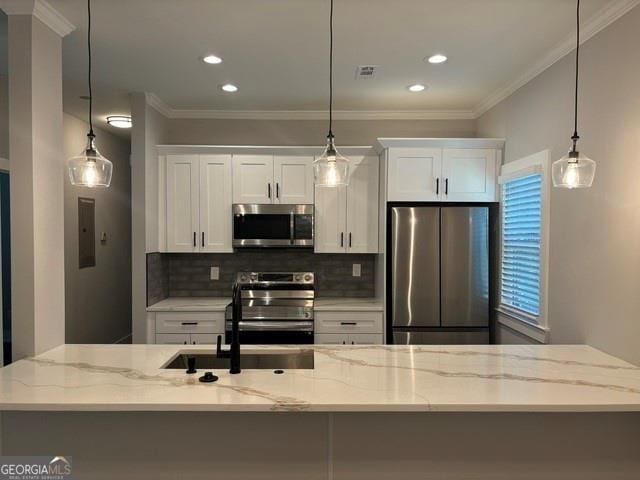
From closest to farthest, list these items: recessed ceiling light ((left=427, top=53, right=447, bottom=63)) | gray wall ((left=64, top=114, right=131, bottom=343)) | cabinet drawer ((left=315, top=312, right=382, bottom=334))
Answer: recessed ceiling light ((left=427, top=53, right=447, bottom=63))
cabinet drawer ((left=315, top=312, right=382, bottom=334))
gray wall ((left=64, top=114, right=131, bottom=343))

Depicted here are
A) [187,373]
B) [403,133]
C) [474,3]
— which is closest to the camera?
[187,373]

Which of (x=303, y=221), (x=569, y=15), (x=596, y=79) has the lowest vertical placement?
(x=303, y=221)

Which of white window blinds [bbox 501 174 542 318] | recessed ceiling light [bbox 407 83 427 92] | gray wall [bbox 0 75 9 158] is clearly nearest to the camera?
white window blinds [bbox 501 174 542 318]

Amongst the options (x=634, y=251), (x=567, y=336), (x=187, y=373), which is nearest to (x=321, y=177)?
(x=187, y=373)

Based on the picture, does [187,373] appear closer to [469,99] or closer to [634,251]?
[634,251]

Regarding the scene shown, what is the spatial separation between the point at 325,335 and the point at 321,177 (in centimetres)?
194

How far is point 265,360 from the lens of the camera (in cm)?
221

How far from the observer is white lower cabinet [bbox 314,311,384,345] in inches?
143

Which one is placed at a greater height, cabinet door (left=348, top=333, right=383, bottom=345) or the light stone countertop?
the light stone countertop

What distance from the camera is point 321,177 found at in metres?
2.07

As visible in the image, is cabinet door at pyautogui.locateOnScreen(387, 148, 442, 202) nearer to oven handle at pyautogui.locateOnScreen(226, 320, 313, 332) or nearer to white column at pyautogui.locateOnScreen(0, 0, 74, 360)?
oven handle at pyautogui.locateOnScreen(226, 320, 313, 332)

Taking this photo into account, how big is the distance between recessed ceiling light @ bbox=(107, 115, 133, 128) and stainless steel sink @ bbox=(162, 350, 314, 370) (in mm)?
3093

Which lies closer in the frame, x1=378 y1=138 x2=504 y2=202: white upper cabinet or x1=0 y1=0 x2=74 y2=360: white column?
x1=0 y1=0 x2=74 y2=360: white column

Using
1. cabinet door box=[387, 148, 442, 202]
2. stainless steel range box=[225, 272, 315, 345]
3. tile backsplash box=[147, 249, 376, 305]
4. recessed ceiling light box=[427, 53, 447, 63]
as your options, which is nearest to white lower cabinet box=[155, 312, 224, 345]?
stainless steel range box=[225, 272, 315, 345]
